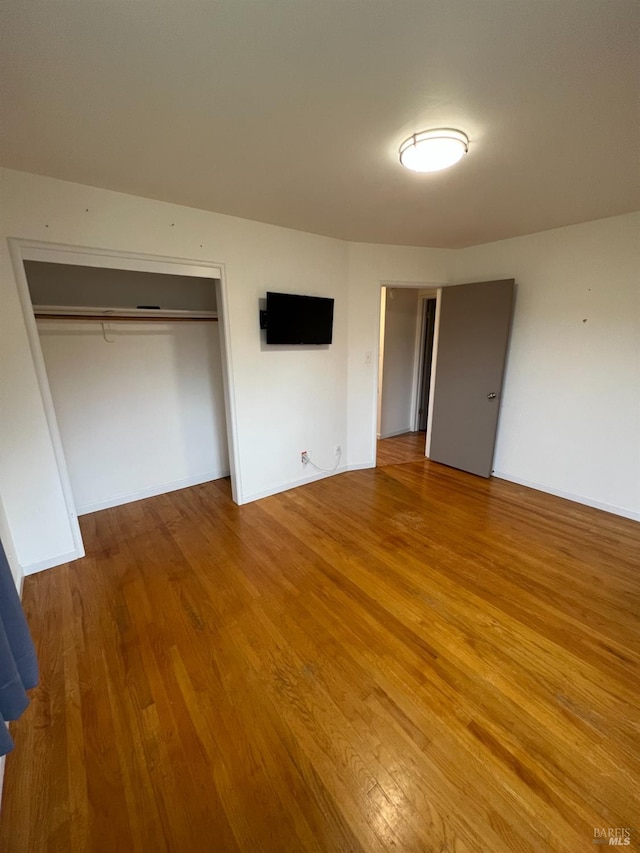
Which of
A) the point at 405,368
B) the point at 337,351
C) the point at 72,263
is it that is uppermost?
the point at 72,263

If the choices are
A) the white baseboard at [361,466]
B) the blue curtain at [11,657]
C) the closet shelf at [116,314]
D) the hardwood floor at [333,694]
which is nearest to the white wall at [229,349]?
the white baseboard at [361,466]

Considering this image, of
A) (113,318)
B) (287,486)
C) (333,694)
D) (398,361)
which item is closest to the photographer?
(333,694)

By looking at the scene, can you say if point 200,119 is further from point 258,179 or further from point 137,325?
point 137,325

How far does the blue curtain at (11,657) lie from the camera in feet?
3.15

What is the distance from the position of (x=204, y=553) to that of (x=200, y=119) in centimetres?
254

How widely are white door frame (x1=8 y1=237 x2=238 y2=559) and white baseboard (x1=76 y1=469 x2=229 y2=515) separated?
2.33ft

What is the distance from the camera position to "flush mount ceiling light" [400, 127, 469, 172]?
1.56m

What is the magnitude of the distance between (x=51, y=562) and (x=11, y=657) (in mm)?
1685

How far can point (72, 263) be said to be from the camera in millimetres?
2127

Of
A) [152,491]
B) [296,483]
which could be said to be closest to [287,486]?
[296,483]

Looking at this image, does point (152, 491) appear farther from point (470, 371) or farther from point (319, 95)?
point (470, 371)

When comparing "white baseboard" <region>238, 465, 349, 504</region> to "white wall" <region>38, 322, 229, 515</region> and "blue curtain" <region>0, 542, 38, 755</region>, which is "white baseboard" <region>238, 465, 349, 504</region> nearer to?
"white wall" <region>38, 322, 229, 515</region>

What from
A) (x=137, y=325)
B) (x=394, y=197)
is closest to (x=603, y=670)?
(x=394, y=197)

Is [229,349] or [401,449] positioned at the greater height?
[229,349]
